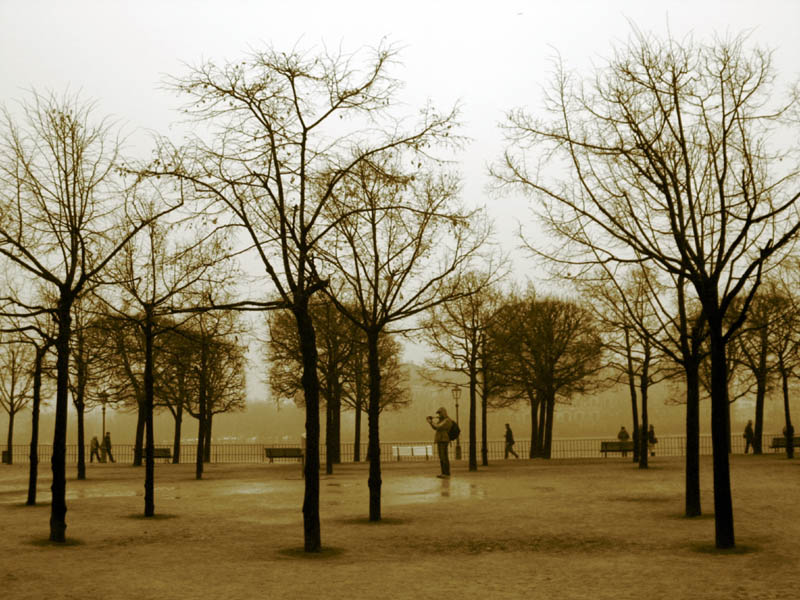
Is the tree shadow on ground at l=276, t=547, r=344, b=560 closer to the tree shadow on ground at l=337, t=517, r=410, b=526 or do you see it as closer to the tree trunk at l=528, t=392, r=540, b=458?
the tree shadow on ground at l=337, t=517, r=410, b=526

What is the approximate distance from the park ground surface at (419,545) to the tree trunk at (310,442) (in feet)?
1.12

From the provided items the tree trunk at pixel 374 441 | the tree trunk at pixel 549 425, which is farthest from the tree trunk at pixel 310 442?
the tree trunk at pixel 549 425

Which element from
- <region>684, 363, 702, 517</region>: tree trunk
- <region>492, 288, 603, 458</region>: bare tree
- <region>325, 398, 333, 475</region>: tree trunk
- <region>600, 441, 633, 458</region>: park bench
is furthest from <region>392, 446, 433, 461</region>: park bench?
<region>684, 363, 702, 517</region>: tree trunk

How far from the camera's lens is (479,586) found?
11.0 meters

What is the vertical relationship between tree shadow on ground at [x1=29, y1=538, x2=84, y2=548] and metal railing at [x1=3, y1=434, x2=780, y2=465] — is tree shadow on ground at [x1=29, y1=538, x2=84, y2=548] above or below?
above

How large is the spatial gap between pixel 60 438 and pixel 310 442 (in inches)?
182

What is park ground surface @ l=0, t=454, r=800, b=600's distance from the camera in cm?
1087

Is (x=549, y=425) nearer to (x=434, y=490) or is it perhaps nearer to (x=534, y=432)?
(x=534, y=432)

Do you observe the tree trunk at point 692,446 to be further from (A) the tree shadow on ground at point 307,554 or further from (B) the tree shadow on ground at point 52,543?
(B) the tree shadow on ground at point 52,543

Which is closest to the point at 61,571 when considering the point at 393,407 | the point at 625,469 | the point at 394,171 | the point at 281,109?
the point at 281,109

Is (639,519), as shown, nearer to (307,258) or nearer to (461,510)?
(461,510)

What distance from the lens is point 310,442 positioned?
13805 mm

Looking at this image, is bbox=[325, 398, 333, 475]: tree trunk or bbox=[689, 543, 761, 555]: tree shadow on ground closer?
bbox=[689, 543, 761, 555]: tree shadow on ground

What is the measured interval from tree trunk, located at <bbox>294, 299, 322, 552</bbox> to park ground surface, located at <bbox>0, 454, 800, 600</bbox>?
340mm
